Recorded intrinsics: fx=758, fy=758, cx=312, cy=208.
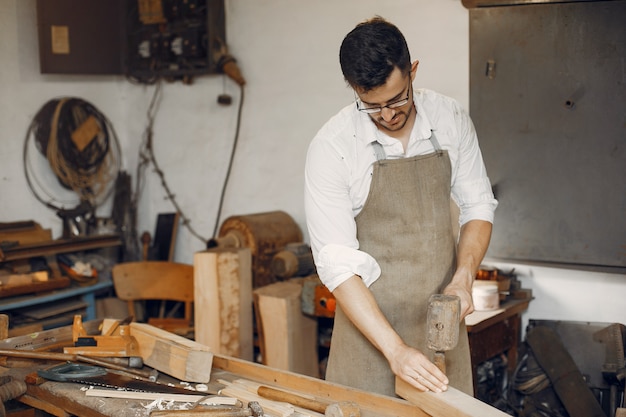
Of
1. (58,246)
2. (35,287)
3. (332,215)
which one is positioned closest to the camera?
(332,215)

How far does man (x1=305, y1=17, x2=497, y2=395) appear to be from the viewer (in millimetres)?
2529

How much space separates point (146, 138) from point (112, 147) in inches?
11.3

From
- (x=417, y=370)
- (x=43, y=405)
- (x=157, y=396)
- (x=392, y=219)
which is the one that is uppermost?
(x=392, y=219)

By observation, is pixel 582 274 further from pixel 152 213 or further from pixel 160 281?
pixel 152 213

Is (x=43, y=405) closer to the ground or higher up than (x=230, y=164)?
closer to the ground

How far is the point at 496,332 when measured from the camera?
13.2 feet

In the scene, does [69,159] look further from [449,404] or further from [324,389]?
[449,404]

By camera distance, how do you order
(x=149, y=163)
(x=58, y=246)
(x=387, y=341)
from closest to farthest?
(x=387, y=341)
(x=58, y=246)
(x=149, y=163)

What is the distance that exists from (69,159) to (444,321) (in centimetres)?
411

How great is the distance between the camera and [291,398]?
7.90 feet

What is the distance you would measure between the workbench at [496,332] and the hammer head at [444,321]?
1521mm

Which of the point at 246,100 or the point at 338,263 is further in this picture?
the point at 246,100

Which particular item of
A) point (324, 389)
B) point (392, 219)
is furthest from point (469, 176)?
point (324, 389)

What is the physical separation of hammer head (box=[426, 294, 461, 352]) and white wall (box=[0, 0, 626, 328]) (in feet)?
7.22
